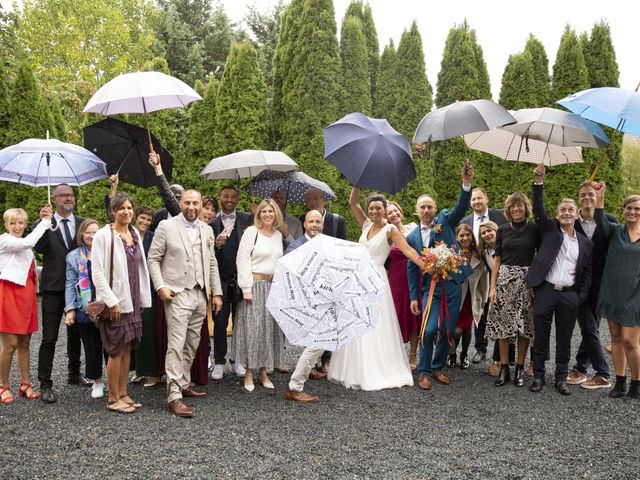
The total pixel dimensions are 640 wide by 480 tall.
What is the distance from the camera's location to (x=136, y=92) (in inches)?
203

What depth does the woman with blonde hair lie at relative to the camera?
567cm

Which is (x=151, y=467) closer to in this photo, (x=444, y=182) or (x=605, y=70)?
(x=444, y=182)

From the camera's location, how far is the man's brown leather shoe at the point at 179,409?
486cm

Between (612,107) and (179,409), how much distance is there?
455 cm

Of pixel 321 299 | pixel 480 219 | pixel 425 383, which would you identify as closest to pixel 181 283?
pixel 321 299

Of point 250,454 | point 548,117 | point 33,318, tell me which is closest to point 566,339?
point 548,117

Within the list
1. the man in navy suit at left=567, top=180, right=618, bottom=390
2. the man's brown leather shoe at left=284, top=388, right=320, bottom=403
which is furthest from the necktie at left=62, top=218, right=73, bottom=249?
the man in navy suit at left=567, top=180, right=618, bottom=390

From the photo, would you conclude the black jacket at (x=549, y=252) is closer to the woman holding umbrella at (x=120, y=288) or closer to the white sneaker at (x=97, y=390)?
the woman holding umbrella at (x=120, y=288)

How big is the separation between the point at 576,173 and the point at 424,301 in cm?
743

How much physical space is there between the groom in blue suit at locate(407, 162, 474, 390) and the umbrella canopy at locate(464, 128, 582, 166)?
2.91ft

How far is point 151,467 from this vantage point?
3.76 m

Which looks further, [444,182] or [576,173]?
[444,182]

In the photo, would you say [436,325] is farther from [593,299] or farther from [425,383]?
[593,299]

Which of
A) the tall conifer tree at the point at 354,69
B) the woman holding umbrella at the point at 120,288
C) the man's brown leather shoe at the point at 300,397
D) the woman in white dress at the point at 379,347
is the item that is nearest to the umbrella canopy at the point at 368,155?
the woman in white dress at the point at 379,347
